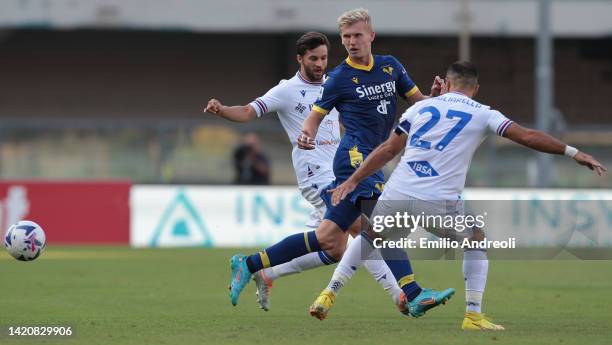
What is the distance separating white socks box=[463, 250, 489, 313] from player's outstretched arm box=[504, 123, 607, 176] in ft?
3.11

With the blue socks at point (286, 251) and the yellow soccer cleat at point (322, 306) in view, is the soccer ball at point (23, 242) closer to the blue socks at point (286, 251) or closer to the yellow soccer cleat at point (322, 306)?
the blue socks at point (286, 251)

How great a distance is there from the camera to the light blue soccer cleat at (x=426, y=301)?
8.96 m

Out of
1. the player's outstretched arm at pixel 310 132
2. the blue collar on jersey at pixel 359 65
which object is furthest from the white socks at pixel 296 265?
the blue collar on jersey at pixel 359 65

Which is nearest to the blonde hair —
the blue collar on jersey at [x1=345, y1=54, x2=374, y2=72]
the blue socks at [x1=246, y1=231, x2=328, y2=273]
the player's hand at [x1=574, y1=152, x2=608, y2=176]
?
the blue collar on jersey at [x1=345, y1=54, x2=374, y2=72]

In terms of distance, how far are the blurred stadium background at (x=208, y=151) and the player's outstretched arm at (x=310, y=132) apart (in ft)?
4.59

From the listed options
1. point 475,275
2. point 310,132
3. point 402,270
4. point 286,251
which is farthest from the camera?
point 286,251

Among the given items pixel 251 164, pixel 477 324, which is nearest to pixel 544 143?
pixel 477 324

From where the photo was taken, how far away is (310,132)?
9422 millimetres

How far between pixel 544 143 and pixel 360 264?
1879 mm

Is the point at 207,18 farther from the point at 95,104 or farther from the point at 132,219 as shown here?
the point at 132,219

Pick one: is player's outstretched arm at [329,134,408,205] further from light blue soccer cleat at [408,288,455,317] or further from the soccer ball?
the soccer ball

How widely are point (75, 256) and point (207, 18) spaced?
16.4 meters

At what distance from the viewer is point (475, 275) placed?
891 cm

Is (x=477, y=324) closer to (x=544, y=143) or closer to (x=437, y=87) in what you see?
(x=544, y=143)
